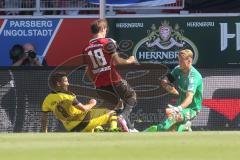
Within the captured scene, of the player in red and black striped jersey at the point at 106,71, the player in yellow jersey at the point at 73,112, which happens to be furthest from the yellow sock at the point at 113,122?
the player in red and black striped jersey at the point at 106,71

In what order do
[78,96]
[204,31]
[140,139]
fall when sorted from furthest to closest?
[204,31] < [78,96] < [140,139]

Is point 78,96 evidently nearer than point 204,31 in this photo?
Yes

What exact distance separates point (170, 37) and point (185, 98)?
13.6 feet

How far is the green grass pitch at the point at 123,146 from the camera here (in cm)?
446

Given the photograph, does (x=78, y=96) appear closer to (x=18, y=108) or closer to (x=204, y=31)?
(x=18, y=108)

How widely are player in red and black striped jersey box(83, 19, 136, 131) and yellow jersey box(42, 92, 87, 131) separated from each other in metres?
0.48

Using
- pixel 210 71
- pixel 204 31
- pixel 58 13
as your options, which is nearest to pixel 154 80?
pixel 210 71

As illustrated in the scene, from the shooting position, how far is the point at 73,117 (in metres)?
8.24

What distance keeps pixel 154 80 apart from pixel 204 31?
3.39 m

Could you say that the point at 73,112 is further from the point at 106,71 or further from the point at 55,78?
the point at 55,78

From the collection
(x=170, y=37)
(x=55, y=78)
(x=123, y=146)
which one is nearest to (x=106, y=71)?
(x=55, y=78)

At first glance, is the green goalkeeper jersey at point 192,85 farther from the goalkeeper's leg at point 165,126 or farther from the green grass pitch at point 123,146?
the green grass pitch at point 123,146

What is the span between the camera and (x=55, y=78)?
9039 millimetres

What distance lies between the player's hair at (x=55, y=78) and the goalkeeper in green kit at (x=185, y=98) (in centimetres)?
135
